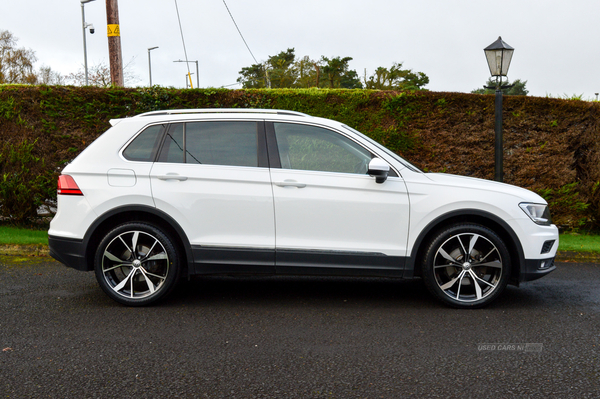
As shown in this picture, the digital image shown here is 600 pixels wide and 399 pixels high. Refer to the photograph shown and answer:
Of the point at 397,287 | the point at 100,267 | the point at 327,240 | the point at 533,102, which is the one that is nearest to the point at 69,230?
the point at 100,267

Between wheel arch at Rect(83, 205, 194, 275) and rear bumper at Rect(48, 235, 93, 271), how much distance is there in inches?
1.5

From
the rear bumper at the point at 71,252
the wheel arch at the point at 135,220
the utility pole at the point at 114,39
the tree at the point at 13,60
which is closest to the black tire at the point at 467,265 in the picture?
the wheel arch at the point at 135,220

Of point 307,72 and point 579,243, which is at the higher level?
point 307,72

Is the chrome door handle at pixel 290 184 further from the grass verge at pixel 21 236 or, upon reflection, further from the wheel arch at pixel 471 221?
the grass verge at pixel 21 236

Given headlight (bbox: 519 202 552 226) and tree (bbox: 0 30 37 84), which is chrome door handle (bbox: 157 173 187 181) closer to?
headlight (bbox: 519 202 552 226)

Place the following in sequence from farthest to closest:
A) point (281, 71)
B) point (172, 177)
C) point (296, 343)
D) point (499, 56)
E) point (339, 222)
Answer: point (281, 71) < point (499, 56) < point (172, 177) < point (339, 222) < point (296, 343)

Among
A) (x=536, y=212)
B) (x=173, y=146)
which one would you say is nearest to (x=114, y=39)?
(x=173, y=146)

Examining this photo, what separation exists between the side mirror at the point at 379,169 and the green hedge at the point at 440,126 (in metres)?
4.50

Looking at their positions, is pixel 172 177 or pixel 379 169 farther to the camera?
pixel 172 177

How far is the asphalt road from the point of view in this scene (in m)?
3.30

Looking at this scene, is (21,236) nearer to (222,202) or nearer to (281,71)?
(222,202)

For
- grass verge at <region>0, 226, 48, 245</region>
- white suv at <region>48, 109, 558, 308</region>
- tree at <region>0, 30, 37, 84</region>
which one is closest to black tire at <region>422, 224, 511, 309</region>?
white suv at <region>48, 109, 558, 308</region>

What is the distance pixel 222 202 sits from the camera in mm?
4906

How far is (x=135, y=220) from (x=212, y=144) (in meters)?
1.04
